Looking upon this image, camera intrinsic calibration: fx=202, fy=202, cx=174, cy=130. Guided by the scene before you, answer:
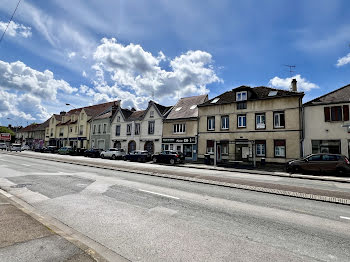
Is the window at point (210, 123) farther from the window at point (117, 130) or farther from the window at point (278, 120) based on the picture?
the window at point (117, 130)

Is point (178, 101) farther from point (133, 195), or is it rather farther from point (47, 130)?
point (47, 130)

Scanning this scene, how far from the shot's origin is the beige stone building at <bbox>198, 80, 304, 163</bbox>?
21.3 m

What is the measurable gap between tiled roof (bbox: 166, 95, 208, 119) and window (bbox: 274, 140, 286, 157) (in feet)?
36.3

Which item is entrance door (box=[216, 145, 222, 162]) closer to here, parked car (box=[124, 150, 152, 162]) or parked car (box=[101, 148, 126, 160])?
parked car (box=[124, 150, 152, 162])

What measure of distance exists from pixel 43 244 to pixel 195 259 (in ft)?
9.57

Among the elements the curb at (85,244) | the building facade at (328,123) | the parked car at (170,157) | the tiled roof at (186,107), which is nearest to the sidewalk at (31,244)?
the curb at (85,244)

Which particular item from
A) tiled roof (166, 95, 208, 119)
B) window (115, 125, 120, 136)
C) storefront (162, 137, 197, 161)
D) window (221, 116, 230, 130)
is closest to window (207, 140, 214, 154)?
storefront (162, 137, 197, 161)

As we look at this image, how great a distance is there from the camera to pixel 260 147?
75.3ft

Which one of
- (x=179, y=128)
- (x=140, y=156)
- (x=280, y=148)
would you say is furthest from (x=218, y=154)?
(x=140, y=156)

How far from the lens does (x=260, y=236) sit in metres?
4.61

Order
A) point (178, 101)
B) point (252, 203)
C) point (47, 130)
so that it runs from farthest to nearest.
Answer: point (47, 130) < point (178, 101) < point (252, 203)

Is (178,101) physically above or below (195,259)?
above

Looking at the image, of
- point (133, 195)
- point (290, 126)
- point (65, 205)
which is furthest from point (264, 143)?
point (65, 205)

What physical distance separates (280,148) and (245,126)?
4509 millimetres
